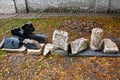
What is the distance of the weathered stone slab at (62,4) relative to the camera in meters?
8.90

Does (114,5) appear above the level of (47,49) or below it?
above

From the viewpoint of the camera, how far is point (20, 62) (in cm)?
580

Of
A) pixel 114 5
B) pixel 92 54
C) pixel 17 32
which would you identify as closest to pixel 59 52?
pixel 92 54

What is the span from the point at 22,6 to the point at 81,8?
267 cm

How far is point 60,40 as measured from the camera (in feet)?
19.0

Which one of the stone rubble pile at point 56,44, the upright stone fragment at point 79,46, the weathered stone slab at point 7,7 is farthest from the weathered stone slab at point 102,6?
the weathered stone slab at point 7,7

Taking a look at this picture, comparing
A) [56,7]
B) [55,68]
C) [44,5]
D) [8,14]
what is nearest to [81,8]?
[56,7]

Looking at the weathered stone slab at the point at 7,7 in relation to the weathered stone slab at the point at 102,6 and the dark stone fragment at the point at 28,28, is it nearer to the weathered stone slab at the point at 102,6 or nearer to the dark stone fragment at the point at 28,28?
the dark stone fragment at the point at 28,28

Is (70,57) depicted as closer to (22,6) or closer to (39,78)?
(39,78)

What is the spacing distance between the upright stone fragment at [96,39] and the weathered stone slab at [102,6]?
321 cm

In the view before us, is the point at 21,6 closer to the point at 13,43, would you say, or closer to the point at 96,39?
the point at 13,43

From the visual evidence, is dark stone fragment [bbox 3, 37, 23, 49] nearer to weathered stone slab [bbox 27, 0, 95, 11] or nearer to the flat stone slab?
the flat stone slab

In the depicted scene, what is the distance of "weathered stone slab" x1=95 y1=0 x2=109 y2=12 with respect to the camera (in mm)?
8712

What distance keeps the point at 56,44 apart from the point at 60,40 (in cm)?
19
